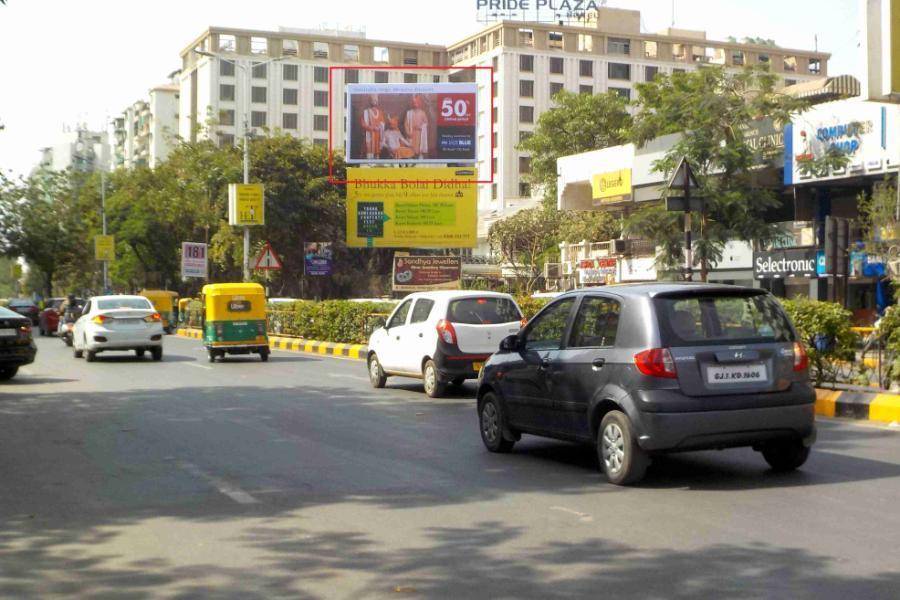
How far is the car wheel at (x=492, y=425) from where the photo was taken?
10727mm

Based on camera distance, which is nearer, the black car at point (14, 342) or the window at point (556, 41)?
the black car at point (14, 342)

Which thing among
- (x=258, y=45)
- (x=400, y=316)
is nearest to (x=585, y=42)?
(x=258, y=45)

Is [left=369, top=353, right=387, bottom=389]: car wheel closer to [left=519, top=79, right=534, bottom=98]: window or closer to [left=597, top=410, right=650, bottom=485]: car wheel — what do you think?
[left=597, top=410, right=650, bottom=485]: car wheel

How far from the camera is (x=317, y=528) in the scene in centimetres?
729

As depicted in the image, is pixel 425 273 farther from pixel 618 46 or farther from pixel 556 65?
pixel 618 46

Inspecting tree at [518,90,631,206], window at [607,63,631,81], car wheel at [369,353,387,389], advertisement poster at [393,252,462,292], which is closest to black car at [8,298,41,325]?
advertisement poster at [393,252,462,292]

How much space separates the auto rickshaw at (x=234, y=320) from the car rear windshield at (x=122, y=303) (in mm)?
1800

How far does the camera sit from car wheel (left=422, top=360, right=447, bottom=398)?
55.0 feet

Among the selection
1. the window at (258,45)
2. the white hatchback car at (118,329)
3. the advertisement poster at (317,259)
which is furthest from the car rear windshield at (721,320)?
the window at (258,45)

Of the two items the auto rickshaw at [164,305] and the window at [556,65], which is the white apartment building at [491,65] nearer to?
the window at [556,65]

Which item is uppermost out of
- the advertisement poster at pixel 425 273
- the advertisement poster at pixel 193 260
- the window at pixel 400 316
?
the advertisement poster at pixel 193 260

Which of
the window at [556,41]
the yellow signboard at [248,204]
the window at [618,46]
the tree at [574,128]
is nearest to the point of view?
the yellow signboard at [248,204]

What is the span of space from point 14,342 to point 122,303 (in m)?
7.06

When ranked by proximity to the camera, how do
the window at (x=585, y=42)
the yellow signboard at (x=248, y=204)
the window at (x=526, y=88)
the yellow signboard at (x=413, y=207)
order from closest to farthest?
the yellow signboard at (x=248, y=204) < the yellow signboard at (x=413, y=207) < the window at (x=526, y=88) < the window at (x=585, y=42)
